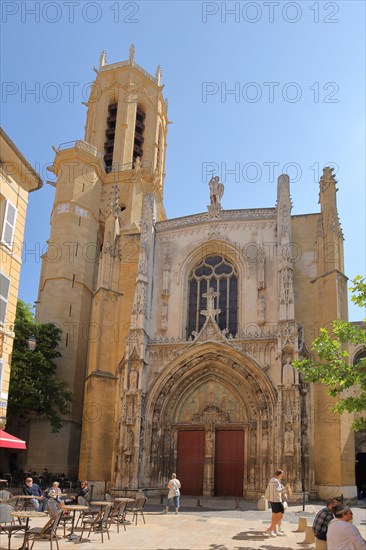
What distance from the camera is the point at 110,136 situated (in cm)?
3897

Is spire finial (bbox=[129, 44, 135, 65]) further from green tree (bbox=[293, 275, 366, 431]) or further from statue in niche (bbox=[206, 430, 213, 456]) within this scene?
green tree (bbox=[293, 275, 366, 431])

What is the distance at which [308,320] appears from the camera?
2505 centimetres

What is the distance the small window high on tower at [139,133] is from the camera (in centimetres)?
3884

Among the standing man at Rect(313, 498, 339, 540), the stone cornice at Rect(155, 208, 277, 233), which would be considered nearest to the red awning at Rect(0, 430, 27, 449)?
the standing man at Rect(313, 498, 339, 540)

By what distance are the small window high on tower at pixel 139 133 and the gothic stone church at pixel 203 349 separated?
33.2 ft

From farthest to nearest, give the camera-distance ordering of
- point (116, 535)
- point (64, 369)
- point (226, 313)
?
1. point (64, 369)
2. point (226, 313)
3. point (116, 535)

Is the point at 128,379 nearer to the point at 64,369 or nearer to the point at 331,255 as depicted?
the point at 64,369

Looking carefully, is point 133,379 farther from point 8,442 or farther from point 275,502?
point 275,502

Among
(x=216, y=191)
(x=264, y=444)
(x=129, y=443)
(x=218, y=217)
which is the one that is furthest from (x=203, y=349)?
(x=216, y=191)

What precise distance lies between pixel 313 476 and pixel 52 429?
11930 mm

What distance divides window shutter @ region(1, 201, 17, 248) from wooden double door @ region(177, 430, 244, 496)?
12.5 metres

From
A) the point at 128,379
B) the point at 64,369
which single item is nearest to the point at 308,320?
the point at 128,379

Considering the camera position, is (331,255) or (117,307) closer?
(331,255)

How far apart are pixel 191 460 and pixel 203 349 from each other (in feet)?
15.8
